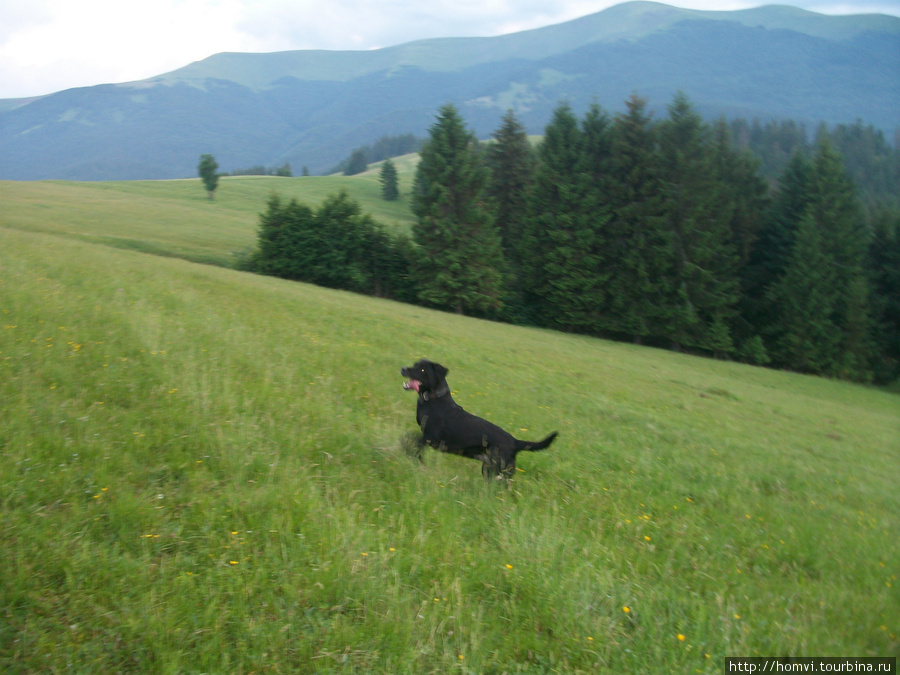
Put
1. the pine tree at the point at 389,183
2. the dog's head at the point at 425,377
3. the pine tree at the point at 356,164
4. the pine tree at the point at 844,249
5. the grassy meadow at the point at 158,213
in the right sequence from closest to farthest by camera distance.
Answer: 1. the dog's head at the point at 425,377
2. the pine tree at the point at 844,249
3. the grassy meadow at the point at 158,213
4. the pine tree at the point at 389,183
5. the pine tree at the point at 356,164

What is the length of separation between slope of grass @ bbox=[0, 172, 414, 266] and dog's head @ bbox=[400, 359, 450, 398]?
3709cm

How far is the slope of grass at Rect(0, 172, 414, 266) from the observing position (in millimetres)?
39000

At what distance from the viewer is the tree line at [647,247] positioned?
39406mm

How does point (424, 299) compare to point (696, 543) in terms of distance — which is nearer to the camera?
point (696, 543)

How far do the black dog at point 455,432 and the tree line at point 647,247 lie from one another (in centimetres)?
3573

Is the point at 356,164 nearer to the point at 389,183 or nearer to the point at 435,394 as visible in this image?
the point at 389,183

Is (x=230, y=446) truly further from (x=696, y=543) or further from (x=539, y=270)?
(x=539, y=270)

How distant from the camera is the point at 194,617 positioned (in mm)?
3121

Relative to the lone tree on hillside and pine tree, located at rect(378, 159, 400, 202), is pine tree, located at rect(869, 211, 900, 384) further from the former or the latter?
the lone tree on hillside

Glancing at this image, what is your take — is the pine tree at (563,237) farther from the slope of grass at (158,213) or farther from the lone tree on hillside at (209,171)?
the lone tree on hillside at (209,171)

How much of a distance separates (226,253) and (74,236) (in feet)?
32.6

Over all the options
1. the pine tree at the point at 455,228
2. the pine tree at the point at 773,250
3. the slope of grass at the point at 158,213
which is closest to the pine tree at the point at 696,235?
the pine tree at the point at 773,250

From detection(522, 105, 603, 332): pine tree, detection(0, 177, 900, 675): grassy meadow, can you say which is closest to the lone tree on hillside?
detection(522, 105, 603, 332): pine tree

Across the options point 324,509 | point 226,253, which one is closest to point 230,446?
point 324,509
